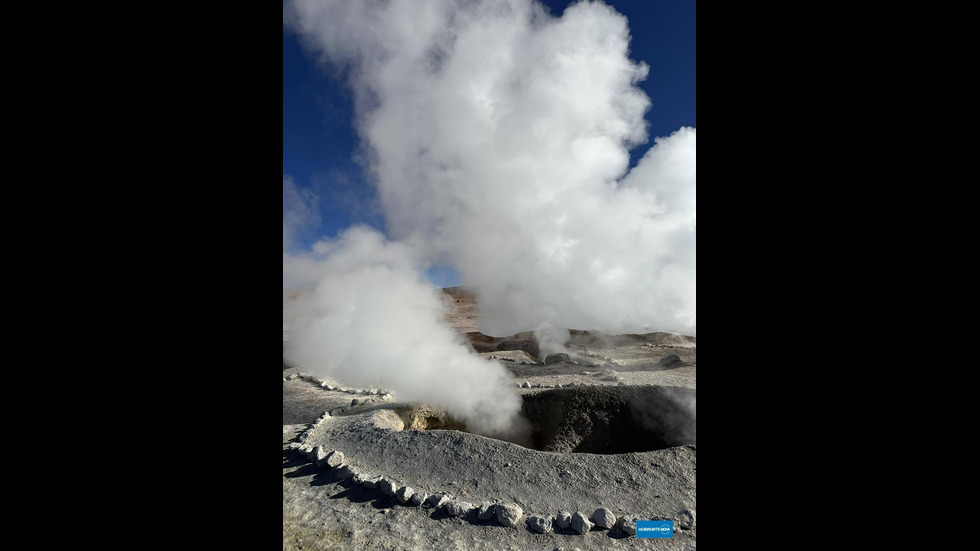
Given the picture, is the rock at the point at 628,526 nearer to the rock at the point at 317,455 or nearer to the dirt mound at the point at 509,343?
the rock at the point at 317,455

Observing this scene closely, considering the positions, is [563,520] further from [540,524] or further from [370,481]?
[370,481]

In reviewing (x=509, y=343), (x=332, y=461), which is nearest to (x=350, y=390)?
(x=332, y=461)

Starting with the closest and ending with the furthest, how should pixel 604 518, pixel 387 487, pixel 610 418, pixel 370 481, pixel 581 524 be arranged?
pixel 581 524
pixel 604 518
pixel 387 487
pixel 370 481
pixel 610 418

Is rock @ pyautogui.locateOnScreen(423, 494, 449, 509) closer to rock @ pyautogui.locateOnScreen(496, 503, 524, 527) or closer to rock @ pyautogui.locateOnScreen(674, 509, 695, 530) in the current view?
rock @ pyautogui.locateOnScreen(496, 503, 524, 527)

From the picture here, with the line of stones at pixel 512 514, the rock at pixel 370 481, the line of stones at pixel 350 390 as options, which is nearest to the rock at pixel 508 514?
the line of stones at pixel 512 514

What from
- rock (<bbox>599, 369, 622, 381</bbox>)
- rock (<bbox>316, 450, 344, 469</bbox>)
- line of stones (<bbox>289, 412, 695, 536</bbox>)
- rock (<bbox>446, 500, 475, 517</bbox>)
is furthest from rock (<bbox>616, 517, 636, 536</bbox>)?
rock (<bbox>599, 369, 622, 381</bbox>)
